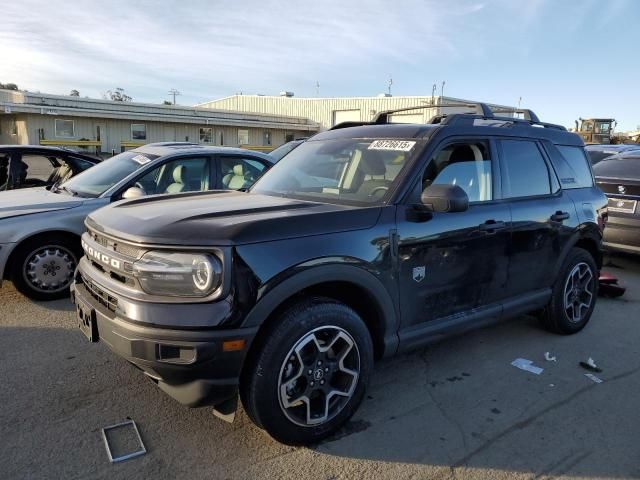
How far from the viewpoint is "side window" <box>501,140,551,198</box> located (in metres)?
4.09

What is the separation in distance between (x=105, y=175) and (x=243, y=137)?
30.4 meters

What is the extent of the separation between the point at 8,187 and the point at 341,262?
6.81 m

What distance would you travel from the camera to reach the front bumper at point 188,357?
8.16 feet

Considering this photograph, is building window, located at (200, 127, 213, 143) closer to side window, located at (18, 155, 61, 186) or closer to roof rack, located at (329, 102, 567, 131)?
side window, located at (18, 155, 61, 186)

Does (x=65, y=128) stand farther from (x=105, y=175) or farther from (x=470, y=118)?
(x=470, y=118)

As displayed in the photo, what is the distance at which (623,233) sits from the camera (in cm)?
707

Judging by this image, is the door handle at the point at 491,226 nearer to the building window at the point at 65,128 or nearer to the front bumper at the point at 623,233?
the front bumper at the point at 623,233

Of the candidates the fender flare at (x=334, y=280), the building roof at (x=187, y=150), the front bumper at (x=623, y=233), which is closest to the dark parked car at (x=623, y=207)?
the front bumper at (x=623, y=233)

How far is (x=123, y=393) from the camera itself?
345 cm

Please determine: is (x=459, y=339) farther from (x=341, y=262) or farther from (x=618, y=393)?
(x=341, y=262)

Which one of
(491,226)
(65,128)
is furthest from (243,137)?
(491,226)

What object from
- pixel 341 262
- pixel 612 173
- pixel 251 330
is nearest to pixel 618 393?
pixel 341 262

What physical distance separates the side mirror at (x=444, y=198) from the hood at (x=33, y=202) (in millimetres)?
4016

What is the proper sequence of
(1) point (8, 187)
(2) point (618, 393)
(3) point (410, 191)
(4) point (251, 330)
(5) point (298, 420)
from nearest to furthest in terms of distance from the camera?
(4) point (251, 330) < (5) point (298, 420) < (3) point (410, 191) < (2) point (618, 393) < (1) point (8, 187)
